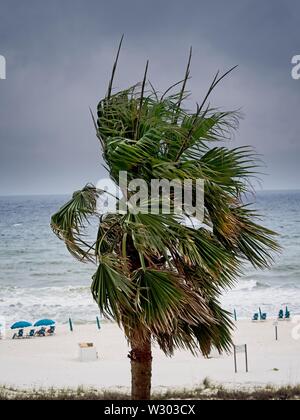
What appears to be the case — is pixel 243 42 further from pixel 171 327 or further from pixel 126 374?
pixel 171 327

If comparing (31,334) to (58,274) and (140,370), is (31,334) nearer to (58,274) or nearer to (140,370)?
(140,370)

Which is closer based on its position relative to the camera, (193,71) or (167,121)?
(167,121)

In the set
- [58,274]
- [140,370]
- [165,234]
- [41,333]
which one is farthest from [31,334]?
[58,274]

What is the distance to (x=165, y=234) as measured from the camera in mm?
4672

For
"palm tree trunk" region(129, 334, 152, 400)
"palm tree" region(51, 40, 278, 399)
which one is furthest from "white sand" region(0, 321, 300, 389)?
"palm tree" region(51, 40, 278, 399)

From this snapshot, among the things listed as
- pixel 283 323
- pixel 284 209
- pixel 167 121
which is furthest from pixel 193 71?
pixel 167 121

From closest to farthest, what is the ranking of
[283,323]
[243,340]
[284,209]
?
1. [243,340]
2. [283,323]
3. [284,209]

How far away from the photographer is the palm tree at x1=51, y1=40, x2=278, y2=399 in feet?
14.8

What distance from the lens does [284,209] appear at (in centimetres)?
6188

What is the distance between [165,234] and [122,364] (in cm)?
975

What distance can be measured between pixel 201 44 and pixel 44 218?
20376 mm

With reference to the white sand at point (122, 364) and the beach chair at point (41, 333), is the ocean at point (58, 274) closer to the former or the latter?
the white sand at point (122, 364)

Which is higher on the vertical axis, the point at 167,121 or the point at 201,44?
the point at 201,44

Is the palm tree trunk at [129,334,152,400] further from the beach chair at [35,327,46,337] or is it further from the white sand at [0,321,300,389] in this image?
the beach chair at [35,327,46,337]
